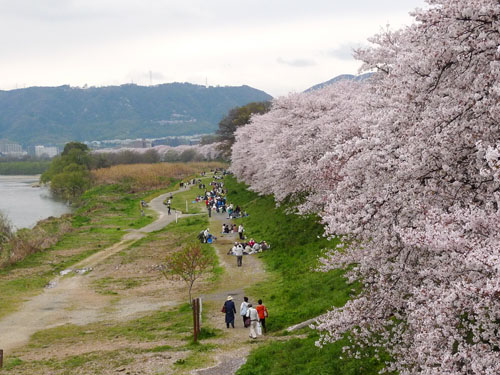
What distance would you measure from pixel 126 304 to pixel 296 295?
9821 millimetres

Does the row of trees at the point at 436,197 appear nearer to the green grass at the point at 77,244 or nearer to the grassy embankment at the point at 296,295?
the grassy embankment at the point at 296,295

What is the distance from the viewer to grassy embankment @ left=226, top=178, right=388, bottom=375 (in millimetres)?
14734

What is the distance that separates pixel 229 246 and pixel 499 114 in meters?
32.2

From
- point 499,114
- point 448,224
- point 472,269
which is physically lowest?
point 472,269

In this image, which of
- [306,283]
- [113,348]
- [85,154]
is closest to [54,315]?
[113,348]

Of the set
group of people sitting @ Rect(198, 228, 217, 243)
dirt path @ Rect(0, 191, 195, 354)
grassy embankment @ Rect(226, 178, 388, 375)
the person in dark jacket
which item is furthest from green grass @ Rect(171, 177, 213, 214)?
the person in dark jacket

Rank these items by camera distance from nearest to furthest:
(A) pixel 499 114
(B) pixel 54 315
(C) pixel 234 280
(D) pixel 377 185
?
(A) pixel 499 114 < (D) pixel 377 185 < (B) pixel 54 315 < (C) pixel 234 280

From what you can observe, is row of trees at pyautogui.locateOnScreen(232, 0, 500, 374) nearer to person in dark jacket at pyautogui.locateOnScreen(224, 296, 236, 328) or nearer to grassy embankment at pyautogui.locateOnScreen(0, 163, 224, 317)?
person in dark jacket at pyautogui.locateOnScreen(224, 296, 236, 328)

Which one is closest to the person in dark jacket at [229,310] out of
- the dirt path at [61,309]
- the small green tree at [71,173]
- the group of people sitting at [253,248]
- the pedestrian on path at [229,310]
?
the pedestrian on path at [229,310]

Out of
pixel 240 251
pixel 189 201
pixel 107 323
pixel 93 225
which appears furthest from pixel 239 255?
pixel 189 201

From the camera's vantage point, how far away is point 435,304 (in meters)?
6.96

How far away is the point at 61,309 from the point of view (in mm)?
27922

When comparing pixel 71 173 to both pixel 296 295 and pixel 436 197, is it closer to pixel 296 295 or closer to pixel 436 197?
pixel 296 295

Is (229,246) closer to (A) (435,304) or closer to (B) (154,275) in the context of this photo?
(B) (154,275)
